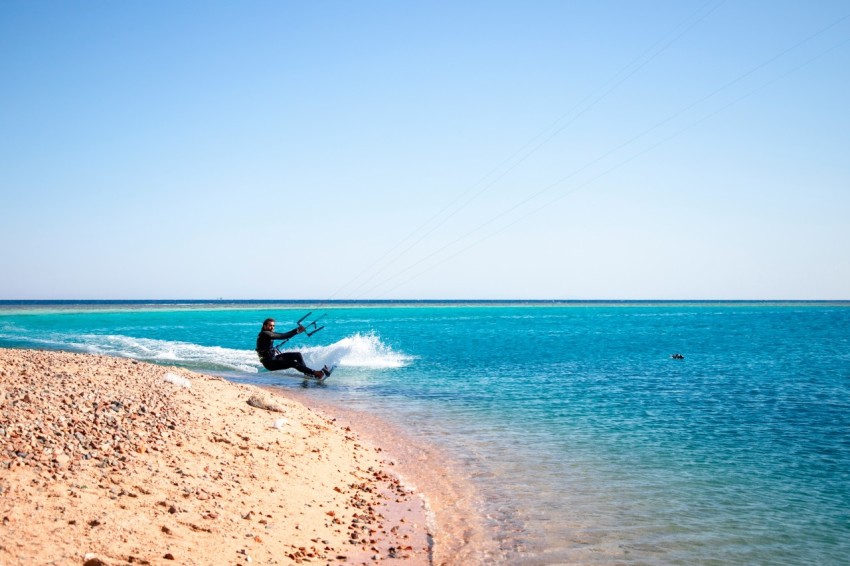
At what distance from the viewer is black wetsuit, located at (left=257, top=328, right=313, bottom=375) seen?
22.5 metres

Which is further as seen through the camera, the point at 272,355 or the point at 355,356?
the point at 355,356

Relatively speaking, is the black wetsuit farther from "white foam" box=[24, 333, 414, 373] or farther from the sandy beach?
"white foam" box=[24, 333, 414, 373]

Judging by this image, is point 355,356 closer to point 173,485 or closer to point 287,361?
point 287,361

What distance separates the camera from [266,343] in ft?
74.4

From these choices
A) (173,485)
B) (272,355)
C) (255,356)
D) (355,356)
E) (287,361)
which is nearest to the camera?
(173,485)

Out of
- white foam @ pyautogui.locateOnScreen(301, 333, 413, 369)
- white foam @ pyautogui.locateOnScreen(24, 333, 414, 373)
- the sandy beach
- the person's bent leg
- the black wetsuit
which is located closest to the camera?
the sandy beach

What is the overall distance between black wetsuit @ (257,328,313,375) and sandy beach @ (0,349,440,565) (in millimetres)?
7369

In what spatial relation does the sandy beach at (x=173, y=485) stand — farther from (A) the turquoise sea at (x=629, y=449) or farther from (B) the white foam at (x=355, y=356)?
(B) the white foam at (x=355, y=356)

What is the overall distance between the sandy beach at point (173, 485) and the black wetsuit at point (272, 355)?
7.37 metres

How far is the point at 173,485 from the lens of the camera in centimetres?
941

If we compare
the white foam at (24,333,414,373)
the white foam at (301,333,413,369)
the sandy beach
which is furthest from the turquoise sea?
the sandy beach

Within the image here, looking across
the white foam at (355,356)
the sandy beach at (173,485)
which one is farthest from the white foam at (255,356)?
the sandy beach at (173,485)

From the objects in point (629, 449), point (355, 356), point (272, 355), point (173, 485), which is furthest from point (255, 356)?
point (173, 485)

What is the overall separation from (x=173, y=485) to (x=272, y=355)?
45.9 feet
